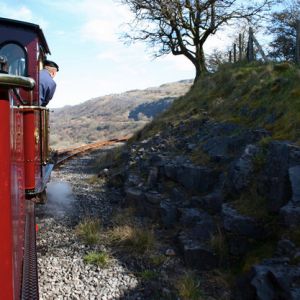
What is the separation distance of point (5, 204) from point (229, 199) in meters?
4.87

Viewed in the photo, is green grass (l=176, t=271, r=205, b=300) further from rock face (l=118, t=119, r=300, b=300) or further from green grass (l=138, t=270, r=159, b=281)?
rock face (l=118, t=119, r=300, b=300)

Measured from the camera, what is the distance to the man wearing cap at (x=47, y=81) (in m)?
6.82

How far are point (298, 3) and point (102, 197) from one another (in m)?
13.6

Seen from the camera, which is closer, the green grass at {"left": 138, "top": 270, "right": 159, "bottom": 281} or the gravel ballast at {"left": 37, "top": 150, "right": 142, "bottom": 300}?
the gravel ballast at {"left": 37, "top": 150, "right": 142, "bottom": 300}

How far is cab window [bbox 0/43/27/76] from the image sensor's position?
6.19 meters

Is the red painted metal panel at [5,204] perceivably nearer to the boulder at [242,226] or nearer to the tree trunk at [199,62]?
the boulder at [242,226]

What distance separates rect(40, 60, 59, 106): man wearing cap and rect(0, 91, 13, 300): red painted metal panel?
4.32 m

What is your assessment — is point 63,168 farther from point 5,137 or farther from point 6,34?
point 5,137

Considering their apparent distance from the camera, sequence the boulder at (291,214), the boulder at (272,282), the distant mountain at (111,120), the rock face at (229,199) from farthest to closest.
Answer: the distant mountain at (111,120) < the boulder at (291,214) < the rock face at (229,199) < the boulder at (272,282)

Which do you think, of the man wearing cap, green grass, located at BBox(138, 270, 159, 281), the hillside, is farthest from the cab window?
the hillside

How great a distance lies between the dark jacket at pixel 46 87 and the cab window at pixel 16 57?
576mm

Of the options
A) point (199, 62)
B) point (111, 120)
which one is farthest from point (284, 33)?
point (111, 120)

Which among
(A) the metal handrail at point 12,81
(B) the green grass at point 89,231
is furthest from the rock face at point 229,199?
(A) the metal handrail at point 12,81

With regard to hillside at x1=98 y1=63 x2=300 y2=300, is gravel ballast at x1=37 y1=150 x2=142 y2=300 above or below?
below
